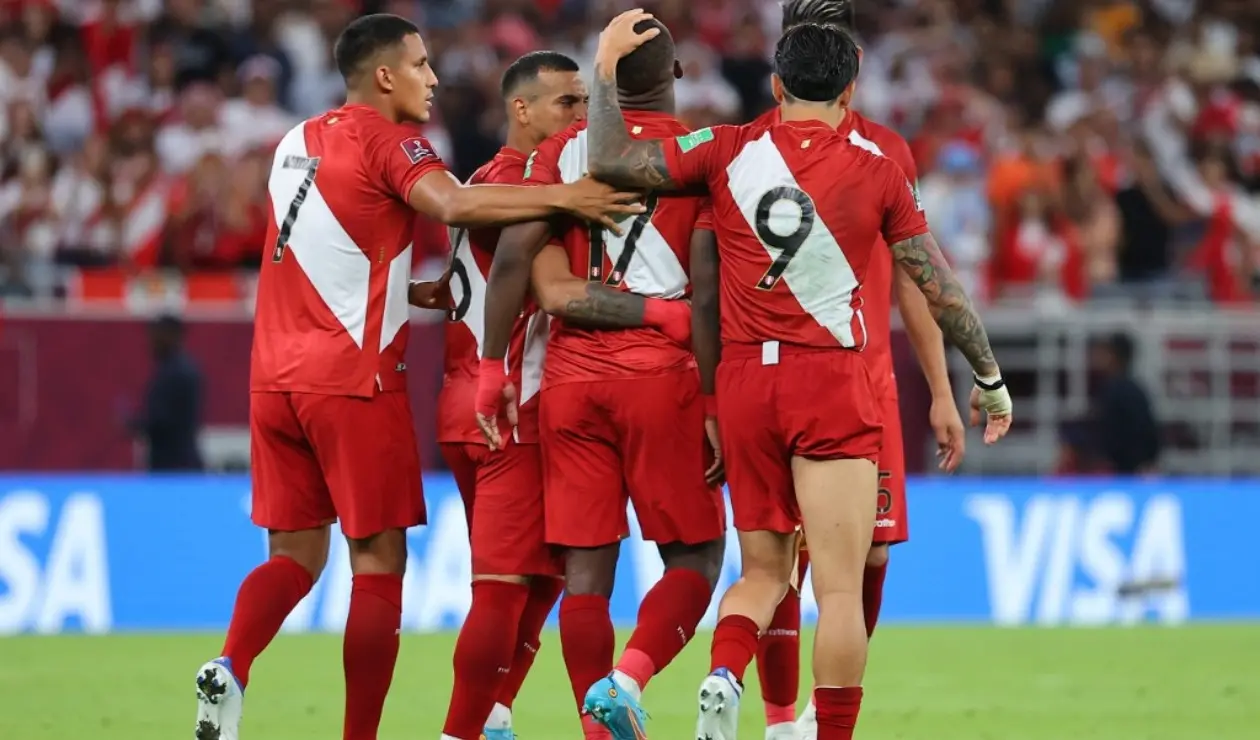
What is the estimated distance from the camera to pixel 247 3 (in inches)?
792

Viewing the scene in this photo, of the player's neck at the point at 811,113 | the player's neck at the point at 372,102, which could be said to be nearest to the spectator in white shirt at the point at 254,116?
the player's neck at the point at 372,102

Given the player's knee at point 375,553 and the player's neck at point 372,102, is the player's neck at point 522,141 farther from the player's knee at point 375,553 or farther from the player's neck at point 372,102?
the player's knee at point 375,553

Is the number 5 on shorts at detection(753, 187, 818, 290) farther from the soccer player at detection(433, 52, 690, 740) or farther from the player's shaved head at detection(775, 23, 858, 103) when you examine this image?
the soccer player at detection(433, 52, 690, 740)

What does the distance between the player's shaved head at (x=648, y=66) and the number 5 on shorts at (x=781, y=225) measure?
28.4 inches

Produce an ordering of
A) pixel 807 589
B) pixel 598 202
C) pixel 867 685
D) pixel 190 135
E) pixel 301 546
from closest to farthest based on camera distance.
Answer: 1. pixel 598 202
2. pixel 301 546
3. pixel 867 685
4. pixel 807 589
5. pixel 190 135

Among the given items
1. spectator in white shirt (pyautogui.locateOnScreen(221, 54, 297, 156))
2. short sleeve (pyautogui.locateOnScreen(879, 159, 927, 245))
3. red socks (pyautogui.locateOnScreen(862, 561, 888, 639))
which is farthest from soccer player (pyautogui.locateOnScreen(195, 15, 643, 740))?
spectator in white shirt (pyautogui.locateOnScreen(221, 54, 297, 156))

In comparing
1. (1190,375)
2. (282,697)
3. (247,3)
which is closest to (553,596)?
(282,697)

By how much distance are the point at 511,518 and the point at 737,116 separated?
1190 cm

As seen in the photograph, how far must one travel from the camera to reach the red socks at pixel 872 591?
8.38 m

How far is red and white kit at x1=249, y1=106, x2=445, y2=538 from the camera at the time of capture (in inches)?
298

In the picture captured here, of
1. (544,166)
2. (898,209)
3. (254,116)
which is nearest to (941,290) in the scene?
(898,209)

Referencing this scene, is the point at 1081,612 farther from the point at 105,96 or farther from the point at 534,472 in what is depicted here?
the point at 105,96

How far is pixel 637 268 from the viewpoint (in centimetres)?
760

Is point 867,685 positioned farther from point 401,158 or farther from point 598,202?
point 401,158
